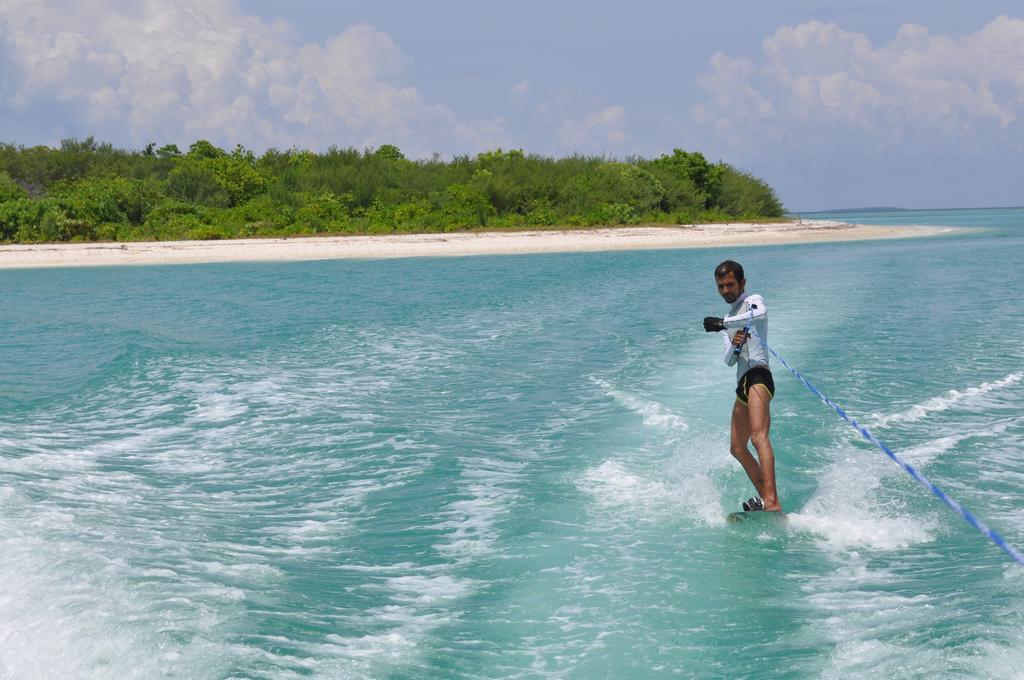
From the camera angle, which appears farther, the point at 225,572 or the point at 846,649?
the point at 225,572

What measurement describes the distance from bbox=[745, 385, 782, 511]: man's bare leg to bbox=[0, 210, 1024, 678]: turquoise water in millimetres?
196

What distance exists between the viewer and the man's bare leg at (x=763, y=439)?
6.25 meters

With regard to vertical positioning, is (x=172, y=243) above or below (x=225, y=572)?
above

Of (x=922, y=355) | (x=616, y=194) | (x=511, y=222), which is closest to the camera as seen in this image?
(x=922, y=355)

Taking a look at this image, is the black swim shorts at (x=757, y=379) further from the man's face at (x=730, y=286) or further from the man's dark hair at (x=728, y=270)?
the man's dark hair at (x=728, y=270)

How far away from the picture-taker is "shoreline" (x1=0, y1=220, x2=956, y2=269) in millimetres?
34906

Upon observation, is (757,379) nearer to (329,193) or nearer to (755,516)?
(755,516)

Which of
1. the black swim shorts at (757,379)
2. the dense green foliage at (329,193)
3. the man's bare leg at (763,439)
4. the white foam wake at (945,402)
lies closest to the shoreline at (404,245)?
the dense green foliage at (329,193)

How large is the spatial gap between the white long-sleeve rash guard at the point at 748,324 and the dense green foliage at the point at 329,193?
37853 mm

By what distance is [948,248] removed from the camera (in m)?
39.1

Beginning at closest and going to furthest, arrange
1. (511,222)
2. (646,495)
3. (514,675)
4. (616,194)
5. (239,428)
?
(514,675), (646,495), (239,428), (511,222), (616,194)

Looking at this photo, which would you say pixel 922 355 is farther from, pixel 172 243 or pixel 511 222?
pixel 511 222

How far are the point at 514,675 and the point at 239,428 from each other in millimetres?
5927

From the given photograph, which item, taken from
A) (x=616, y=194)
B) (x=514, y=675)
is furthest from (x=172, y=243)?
(x=514, y=675)
